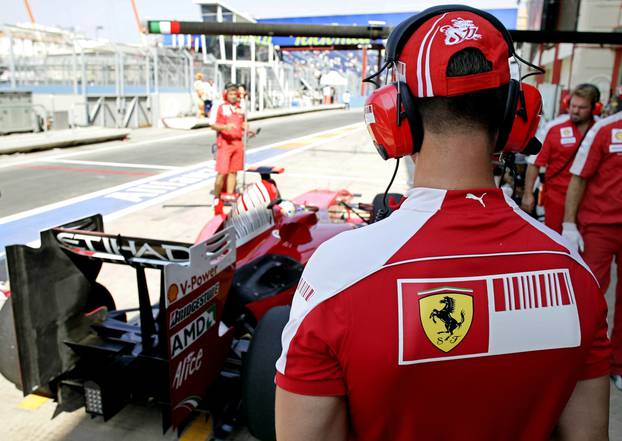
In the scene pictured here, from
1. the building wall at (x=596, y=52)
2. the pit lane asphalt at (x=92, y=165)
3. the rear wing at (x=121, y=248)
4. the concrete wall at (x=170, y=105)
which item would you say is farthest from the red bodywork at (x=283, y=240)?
the concrete wall at (x=170, y=105)

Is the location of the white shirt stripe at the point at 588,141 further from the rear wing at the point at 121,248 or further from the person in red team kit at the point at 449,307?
the person in red team kit at the point at 449,307

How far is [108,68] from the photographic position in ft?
71.6

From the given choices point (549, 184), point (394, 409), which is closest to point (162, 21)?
point (394, 409)

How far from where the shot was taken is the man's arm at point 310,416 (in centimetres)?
98

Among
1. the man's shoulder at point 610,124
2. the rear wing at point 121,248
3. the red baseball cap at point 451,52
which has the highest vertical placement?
the red baseball cap at point 451,52

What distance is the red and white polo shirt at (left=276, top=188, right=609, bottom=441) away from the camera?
0.95m

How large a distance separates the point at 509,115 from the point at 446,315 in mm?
486

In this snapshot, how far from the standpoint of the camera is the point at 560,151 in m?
4.73

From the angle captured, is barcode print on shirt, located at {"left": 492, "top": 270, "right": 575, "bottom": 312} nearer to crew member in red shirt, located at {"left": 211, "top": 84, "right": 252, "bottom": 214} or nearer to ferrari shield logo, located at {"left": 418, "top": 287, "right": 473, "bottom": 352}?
ferrari shield logo, located at {"left": 418, "top": 287, "right": 473, "bottom": 352}

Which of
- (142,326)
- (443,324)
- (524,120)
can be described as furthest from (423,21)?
(142,326)

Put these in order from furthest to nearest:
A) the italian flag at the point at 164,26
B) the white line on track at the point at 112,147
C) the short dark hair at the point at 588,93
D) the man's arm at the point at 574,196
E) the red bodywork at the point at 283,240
Answer: the white line on track at the point at 112,147 → the short dark hair at the point at 588,93 → the man's arm at the point at 574,196 → the red bodywork at the point at 283,240 → the italian flag at the point at 164,26

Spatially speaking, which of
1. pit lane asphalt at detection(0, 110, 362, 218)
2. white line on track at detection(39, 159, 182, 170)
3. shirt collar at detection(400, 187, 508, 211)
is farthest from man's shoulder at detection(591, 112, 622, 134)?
white line on track at detection(39, 159, 182, 170)

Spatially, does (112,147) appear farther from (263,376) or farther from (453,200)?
(453,200)

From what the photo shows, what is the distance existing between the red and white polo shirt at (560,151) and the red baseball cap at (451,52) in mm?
4034
